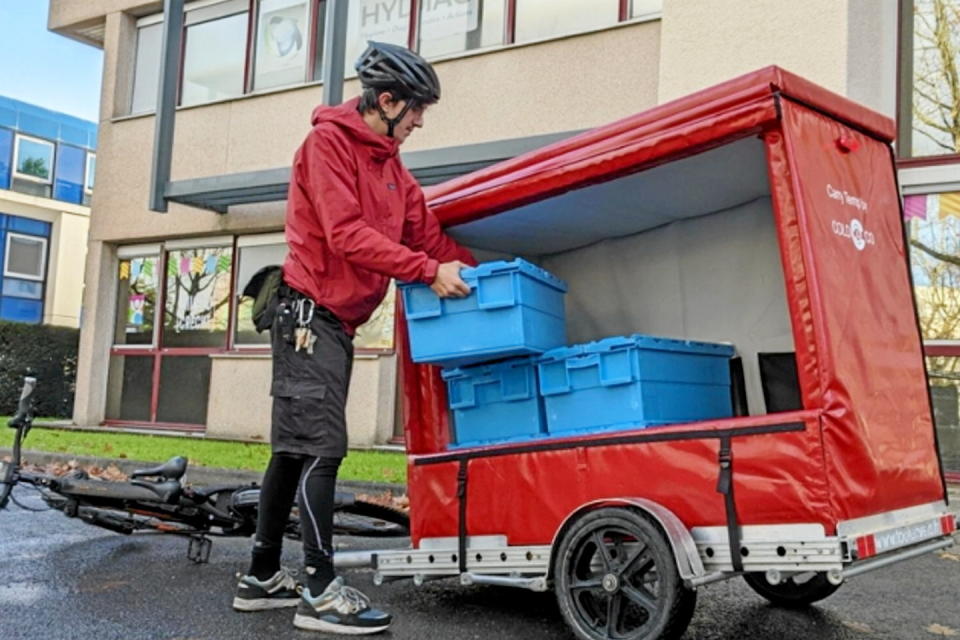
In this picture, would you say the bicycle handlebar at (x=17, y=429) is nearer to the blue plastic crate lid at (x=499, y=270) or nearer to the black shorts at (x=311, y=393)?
the black shorts at (x=311, y=393)

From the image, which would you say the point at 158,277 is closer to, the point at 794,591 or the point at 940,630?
the point at 794,591

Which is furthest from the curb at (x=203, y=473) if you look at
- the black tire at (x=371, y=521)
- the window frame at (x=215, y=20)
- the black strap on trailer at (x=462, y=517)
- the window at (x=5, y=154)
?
the window at (x=5, y=154)

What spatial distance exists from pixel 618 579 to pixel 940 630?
1.49 meters

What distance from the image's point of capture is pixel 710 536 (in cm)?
319

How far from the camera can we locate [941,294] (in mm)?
8367

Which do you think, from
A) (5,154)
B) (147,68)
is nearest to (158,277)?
(147,68)

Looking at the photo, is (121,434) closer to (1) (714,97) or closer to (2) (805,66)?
(2) (805,66)

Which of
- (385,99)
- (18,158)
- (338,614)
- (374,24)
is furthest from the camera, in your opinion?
(18,158)

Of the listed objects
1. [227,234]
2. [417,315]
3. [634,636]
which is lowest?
[634,636]

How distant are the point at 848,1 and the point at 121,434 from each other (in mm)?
10609

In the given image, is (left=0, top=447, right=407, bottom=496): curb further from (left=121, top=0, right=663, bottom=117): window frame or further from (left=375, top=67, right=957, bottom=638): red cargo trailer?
(left=121, top=0, right=663, bottom=117): window frame

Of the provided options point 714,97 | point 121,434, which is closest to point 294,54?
point 121,434

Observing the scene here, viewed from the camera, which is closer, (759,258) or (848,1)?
(759,258)

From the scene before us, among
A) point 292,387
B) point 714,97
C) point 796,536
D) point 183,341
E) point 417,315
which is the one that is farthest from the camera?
point 183,341
